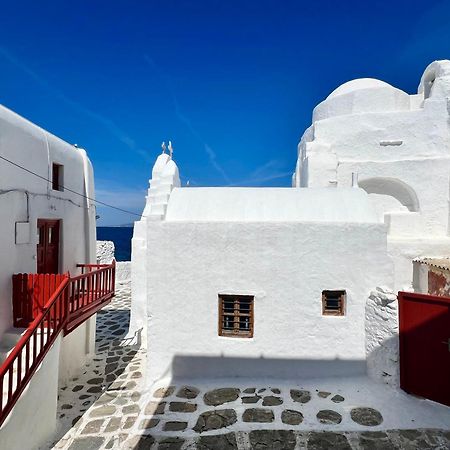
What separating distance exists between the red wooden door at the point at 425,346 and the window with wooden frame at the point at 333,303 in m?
1.27

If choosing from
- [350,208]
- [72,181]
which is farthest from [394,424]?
[72,181]

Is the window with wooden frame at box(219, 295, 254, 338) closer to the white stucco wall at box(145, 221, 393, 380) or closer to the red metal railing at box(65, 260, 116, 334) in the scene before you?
the white stucco wall at box(145, 221, 393, 380)

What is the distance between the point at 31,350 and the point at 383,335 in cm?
764

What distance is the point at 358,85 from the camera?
55.6 ft

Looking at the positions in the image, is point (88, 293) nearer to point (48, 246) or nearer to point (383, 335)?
point (48, 246)

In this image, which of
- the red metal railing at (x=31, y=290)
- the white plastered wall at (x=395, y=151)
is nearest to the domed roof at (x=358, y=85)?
the white plastered wall at (x=395, y=151)

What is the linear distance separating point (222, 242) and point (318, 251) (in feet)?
8.03

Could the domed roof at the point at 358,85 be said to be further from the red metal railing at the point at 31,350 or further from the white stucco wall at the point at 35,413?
the white stucco wall at the point at 35,413

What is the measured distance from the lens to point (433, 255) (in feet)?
39.0

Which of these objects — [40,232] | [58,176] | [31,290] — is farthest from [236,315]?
[58,176]

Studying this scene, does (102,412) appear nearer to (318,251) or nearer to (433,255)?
(318,251)

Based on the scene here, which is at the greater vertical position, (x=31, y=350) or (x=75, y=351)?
(x=31, y=350)

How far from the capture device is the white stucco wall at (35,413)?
15.1 feet

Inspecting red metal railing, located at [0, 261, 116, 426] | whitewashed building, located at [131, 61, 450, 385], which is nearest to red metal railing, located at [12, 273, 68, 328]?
red metal railing, located at [0, 261, 116, 426]
